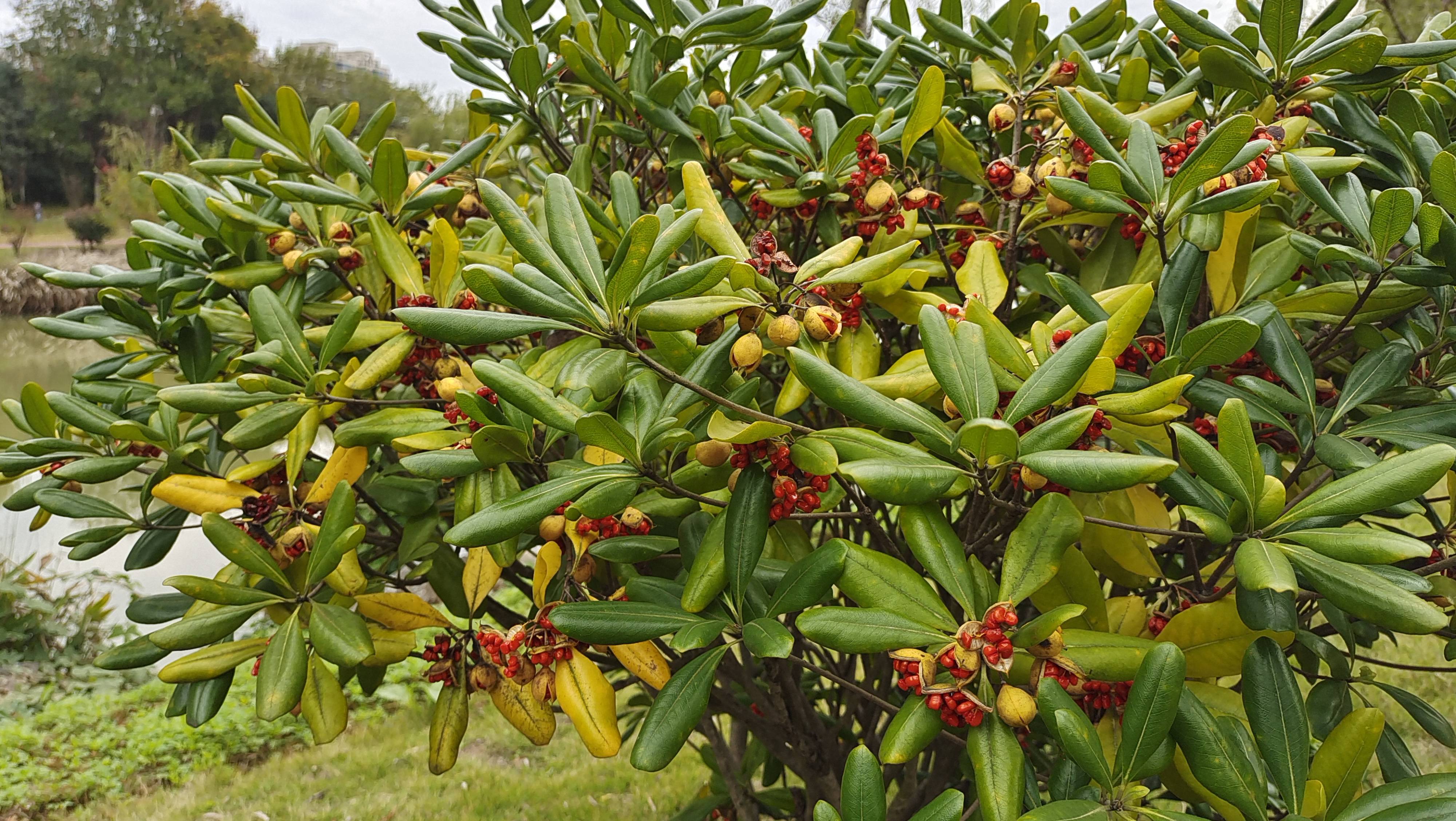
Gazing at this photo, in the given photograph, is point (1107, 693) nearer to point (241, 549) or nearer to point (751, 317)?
point (751, 317)

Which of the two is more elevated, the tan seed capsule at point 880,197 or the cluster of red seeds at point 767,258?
the tan seed capsule at point 880,197

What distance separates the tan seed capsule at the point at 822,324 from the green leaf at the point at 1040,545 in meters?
0.25

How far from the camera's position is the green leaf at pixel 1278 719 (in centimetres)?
80

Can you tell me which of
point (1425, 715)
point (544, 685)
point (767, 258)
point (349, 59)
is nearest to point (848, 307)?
point (767, 258)

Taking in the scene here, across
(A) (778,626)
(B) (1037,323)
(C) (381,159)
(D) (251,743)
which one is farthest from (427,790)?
(B) (1037,323)

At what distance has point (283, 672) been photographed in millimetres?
1030

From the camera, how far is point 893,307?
1060 mm

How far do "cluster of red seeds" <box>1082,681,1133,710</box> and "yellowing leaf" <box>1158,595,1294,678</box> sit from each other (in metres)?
0.07

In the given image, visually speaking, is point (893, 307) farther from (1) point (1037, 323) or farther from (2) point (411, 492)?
(2) point (411, 492)

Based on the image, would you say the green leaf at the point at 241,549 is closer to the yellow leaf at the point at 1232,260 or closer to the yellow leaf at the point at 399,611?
the yellow leaf at the point at 399,611

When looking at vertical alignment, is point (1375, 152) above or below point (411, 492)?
above

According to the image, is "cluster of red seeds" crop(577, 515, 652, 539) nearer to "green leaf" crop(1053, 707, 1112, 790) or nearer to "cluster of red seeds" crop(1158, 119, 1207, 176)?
"green leaf" crop(1053, 707, 1112, 790)

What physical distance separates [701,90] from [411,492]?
2.73 feet

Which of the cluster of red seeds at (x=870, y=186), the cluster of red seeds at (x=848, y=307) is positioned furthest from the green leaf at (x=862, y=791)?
the cluster of red seeds at (x=870, y=186)
